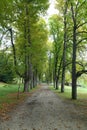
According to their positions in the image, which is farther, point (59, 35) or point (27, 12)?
point (59, 35)

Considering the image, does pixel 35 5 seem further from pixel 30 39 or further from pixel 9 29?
→ pixel 30 39

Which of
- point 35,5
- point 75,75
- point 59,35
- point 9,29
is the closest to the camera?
point 35,5

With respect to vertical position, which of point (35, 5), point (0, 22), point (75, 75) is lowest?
Answer: point (75, 75)

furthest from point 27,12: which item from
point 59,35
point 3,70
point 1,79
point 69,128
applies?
point 1,79

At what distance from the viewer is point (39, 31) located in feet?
95.0

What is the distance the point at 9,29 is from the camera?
2500cm

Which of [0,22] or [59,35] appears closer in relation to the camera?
[0,22]

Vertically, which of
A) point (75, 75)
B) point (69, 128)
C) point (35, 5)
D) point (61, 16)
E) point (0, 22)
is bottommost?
point (69, 128)

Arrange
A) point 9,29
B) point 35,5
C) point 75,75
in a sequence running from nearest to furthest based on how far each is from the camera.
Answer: point 35,5, point 75,75, point 9,29

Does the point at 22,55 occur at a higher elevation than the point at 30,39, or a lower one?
lower

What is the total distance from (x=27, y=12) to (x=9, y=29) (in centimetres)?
430

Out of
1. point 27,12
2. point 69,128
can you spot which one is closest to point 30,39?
point 27,12

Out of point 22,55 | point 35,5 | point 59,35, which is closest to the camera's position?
point 35,5

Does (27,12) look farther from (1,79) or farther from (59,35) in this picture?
(1,79)
